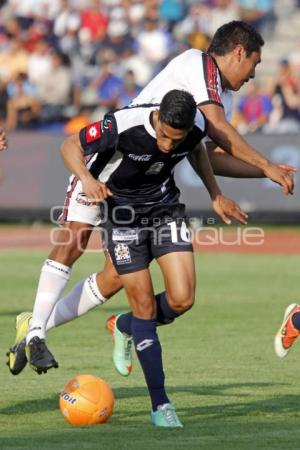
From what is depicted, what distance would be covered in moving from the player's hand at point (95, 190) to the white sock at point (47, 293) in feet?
4.07

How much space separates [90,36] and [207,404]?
18070mm

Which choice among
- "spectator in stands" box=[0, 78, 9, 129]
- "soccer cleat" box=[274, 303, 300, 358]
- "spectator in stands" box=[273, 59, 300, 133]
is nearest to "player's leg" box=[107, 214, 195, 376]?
"soccer cleat" box=[274, 303, 300, 358]

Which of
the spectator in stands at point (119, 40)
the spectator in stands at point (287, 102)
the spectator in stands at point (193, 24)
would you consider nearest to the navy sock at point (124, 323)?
the spectator in stands at point (287, 102)

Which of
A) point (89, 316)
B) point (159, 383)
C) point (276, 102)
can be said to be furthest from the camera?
point (276, 102)

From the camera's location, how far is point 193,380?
8984mm

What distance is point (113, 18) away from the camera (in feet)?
83.4

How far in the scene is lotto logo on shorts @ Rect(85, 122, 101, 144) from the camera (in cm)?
738

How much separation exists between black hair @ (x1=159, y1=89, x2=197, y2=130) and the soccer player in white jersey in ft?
2.55

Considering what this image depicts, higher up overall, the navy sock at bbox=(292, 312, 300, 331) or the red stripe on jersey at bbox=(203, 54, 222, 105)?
the red stripe on jersey at bbox=(203, 54, 222, 105)

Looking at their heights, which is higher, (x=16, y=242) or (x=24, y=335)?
(x=24, y=335)

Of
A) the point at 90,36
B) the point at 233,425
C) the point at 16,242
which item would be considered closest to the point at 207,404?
the point at 233,425

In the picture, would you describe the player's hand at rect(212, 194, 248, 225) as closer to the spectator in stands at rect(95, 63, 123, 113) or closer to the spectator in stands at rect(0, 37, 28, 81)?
the spectator in stands at rect(95, 63, 123, 113)

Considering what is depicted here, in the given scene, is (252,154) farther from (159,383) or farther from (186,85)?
(159,383)

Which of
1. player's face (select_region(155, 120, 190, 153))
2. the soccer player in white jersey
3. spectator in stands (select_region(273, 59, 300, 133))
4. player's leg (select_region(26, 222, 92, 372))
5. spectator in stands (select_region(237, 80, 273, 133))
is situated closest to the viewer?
player's face (select_region(155, 120, 190, 153))
